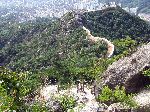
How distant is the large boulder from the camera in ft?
222

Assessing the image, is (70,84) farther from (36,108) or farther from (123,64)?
(36,108)

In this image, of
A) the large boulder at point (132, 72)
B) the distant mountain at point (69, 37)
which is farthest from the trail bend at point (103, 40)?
the large boulder at point (132, 72)

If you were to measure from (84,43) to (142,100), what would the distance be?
271ft

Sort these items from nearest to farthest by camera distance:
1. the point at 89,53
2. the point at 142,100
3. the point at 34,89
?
the point at 142,100 < the point at 34,89 < the point at 89,53

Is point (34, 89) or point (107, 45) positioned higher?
point (107, 45)

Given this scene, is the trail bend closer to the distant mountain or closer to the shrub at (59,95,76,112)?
the distant mountain

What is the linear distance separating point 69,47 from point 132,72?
77.8 metres

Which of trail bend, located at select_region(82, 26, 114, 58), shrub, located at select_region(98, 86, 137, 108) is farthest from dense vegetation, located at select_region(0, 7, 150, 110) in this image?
shrub, located at select_region(98, 86, 137, 108)

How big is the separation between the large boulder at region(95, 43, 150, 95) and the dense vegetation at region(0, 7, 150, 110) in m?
21.5

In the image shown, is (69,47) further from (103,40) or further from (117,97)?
(117,97)

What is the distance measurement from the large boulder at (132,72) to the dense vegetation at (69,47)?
21.5 meters

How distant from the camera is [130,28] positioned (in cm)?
17000

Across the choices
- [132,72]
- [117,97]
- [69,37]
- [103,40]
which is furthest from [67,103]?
[69,37]

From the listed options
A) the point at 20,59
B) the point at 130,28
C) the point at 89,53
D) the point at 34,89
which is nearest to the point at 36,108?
the point at 34,89
